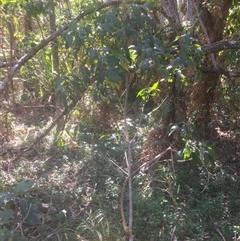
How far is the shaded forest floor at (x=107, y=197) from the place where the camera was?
3729 millimetres

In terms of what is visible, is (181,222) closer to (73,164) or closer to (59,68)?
(73,164)

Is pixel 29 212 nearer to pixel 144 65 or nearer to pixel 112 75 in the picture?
pixel 112 75

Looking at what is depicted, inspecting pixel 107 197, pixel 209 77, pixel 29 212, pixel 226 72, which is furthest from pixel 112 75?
pixel 209 77

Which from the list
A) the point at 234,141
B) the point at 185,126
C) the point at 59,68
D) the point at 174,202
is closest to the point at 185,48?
the point at 185,126

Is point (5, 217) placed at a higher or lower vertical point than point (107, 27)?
lower

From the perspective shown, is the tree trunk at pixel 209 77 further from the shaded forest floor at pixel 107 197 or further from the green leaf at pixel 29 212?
the green leaf at pixel 29 212

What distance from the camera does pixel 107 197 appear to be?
14.4 feet

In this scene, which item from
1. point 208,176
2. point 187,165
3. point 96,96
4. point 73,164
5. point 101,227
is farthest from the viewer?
point 73,164

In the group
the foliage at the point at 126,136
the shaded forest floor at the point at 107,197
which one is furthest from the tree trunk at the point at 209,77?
the shaded forest floor at the point at 107,197

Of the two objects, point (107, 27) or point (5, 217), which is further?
point (5, 217)

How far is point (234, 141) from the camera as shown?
17.4ft

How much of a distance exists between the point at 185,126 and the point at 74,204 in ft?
4.51

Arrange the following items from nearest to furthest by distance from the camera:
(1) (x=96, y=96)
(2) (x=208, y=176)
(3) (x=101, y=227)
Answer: (1) (x=96, y=96) < (3) (x=101, y=227) < (2) (x=208, y=176)

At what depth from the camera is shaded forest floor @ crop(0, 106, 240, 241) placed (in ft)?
12.2
